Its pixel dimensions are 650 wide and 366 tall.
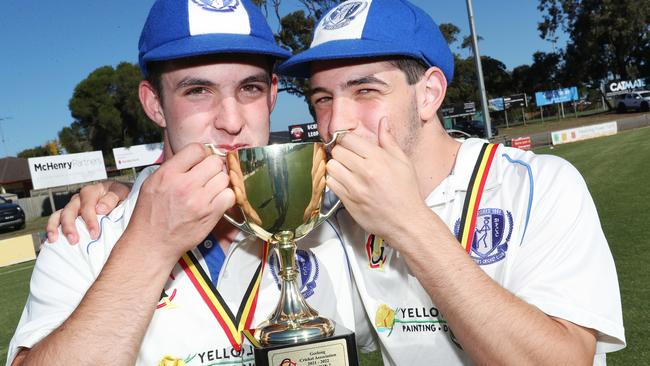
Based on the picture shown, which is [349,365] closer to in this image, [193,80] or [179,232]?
[179,232]

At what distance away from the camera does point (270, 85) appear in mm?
1999

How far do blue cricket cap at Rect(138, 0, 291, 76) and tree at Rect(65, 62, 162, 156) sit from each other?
167 ft

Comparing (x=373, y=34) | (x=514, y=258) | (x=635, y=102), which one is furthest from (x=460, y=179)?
(x=635, y=102)

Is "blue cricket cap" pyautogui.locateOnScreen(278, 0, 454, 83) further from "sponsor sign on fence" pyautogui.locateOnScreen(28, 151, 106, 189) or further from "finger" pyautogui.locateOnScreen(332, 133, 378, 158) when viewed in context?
"sponsor sign on fence" pyautogui.locateOnScreen(28, 151, 106, 189)

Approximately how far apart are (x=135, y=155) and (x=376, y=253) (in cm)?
3597

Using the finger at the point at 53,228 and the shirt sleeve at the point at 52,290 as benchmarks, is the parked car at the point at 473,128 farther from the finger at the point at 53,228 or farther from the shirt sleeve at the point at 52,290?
the shirt sleeve at the point at 52,290

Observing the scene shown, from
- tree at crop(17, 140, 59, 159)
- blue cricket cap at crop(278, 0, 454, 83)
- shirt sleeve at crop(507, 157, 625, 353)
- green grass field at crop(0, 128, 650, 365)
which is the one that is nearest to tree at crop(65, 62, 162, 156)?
tree at crop(17, 140, 59, 159)

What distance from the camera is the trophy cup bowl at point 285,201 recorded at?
1498 millimetres

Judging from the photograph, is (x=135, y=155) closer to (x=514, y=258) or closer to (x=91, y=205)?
(x=91, y=205)

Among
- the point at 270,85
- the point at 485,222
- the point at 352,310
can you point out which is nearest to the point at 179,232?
the point at 270,85

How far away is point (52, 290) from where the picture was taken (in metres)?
1.70

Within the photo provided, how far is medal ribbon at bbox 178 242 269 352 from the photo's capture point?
5.98 ft

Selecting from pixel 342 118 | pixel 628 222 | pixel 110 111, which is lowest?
pixel 628 222

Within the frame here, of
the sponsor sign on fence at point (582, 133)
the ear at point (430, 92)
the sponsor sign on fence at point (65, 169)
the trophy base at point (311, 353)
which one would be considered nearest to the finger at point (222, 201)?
the trophy base at point (311, 353)
